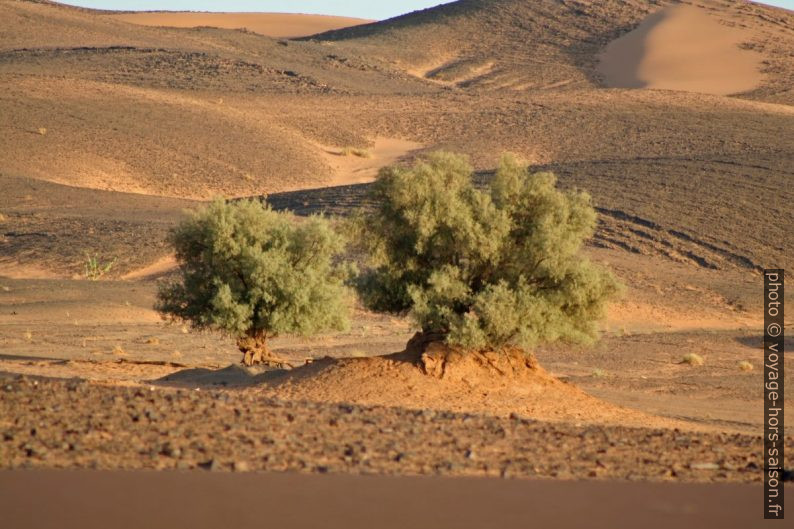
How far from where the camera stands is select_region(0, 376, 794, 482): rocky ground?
1195 cm

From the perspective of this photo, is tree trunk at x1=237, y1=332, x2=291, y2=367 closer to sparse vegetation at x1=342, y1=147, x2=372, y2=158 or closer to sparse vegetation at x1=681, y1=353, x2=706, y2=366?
sparse vegetation at x1=681, y1=353, x2=706, y2=366

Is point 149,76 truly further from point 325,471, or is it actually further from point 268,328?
point 325,471


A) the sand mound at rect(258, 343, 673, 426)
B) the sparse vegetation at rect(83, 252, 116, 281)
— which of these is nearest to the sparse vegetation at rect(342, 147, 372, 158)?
the sparse vegetation at rect(83, 252, 116, 281)

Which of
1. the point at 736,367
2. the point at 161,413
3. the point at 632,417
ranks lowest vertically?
the point at 736,367

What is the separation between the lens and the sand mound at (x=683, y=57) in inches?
4050

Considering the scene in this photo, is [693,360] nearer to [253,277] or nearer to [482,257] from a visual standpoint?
[253,277]

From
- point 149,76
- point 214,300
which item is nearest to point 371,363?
point 214,300

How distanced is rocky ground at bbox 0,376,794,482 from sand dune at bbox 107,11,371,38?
133088mm

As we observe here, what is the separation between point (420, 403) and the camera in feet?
60.5

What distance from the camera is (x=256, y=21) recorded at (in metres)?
156

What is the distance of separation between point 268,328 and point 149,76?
64.8 metres

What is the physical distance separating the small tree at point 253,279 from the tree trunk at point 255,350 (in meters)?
0.02

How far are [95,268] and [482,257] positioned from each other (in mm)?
26217

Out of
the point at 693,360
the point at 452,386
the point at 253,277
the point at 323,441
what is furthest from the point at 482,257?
the point at 693,360
